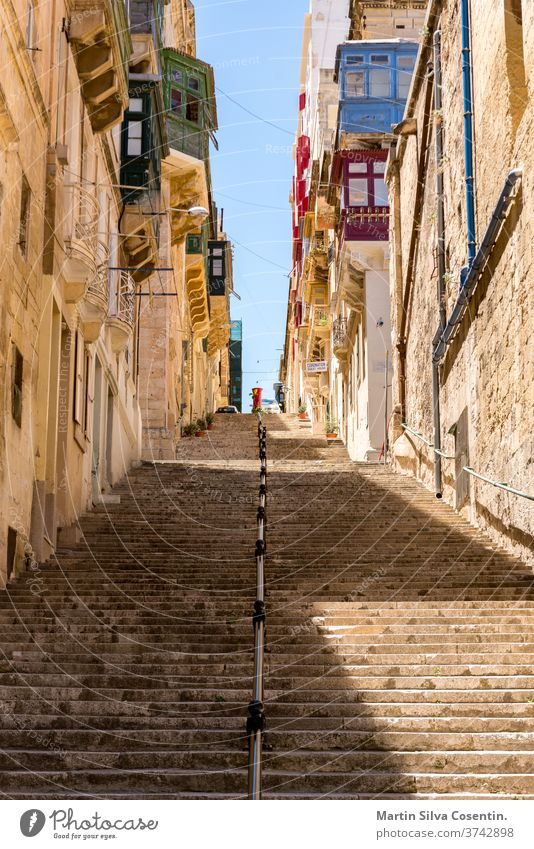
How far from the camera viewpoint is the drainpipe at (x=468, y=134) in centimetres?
1666

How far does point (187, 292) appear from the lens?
44.6m

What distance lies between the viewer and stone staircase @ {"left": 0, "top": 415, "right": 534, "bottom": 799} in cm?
803

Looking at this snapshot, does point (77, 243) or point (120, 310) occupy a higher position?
point (120, 310)

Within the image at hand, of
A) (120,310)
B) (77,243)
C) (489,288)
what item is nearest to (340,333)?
(120,310)

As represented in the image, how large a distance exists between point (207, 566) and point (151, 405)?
1956 cm

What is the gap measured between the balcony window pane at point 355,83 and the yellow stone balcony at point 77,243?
18.0 metres

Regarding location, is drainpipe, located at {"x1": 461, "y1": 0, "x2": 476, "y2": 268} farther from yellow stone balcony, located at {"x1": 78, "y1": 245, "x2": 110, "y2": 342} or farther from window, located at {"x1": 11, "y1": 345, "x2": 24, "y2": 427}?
window, located at {"x1": 11, "y1": 345, "x2": 24, "y2": 427}

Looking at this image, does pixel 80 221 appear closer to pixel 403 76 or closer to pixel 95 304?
pixel 95 304

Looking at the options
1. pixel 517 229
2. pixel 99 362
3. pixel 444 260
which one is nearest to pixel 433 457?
pixel 444 260

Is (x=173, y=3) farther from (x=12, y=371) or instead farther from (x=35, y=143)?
(x=12, y=371)

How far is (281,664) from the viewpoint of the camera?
32.6 feet

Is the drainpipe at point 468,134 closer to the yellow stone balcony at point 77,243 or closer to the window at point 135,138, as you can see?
the yellow stone balcony at point 77,243

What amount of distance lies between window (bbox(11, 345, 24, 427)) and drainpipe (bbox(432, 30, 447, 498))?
7.71 meters

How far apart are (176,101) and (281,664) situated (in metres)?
26.1
